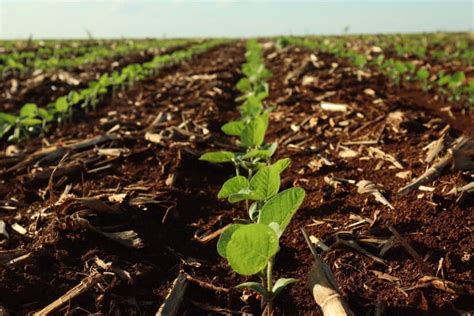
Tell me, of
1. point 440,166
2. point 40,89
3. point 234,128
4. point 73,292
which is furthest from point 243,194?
point 40,89

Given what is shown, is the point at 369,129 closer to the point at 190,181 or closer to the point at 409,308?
the point at 190,181

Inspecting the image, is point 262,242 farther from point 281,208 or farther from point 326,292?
point 326,292

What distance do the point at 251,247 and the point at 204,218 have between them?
1.22 meters

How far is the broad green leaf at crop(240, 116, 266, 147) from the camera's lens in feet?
→ 8.68

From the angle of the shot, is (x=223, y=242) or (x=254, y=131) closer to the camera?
(x=223, y=242)

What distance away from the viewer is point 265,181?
6.19ft

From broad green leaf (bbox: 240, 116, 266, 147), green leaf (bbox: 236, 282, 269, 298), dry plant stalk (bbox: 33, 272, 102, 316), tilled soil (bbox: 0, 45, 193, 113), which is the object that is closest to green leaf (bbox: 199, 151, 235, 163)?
broad green leaf (bbox: 240, 116, 266, 147)

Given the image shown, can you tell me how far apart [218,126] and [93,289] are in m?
2.96

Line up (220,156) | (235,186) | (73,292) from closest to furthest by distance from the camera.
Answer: (73,292) < (235,186) < (220,156)

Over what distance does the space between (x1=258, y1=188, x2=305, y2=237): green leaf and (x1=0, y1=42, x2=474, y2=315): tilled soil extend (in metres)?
0.37

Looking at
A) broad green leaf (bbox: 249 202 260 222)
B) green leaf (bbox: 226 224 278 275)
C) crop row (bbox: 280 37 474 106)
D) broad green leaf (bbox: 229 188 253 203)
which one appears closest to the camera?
green leaf (bbox: 226 224 278 275)

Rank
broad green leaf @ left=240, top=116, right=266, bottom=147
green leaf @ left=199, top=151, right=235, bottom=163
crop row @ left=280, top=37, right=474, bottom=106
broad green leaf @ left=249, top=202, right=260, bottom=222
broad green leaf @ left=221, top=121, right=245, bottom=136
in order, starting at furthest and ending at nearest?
crop row @ left=280, top=37, right=474, bottom=106 → broad green leaf @ left=221, top=121, right=245, bottom=136 → broad green leaf @ left=240, top=116, right=266, bottom=147 → green leaf @ left=199, top=151, right=235, bottom=163 → broad green leaf @ left=249, top=202, right=260, bottom=222

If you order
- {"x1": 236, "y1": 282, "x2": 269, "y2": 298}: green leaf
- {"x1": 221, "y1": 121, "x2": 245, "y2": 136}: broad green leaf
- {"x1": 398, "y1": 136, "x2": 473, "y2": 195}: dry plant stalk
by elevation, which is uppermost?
{"x1": 221, "y1": 121, "x2": 245, "y2": 136}: broad green leaf

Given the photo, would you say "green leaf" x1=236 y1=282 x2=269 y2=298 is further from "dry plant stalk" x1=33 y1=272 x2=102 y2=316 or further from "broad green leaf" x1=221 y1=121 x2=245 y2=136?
"broad green leaf" x1=221 y1=121 x2=245 y2=136
